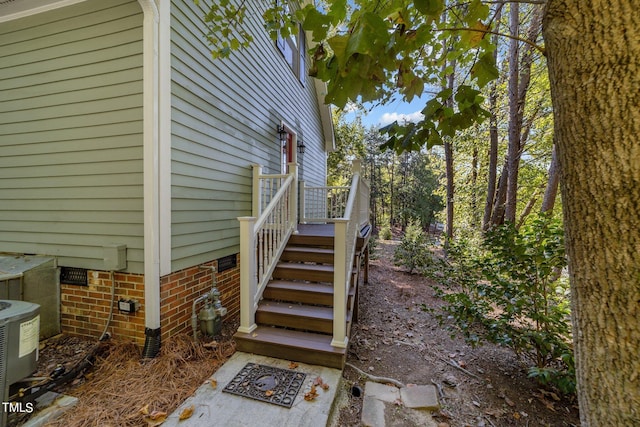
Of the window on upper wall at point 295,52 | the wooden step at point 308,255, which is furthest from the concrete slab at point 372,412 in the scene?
the window on upper wall at point 295,52

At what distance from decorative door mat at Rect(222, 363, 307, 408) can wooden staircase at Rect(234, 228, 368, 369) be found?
220 mm

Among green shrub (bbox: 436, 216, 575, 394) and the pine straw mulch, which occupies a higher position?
green shrub (bbox: 436, 216, 575, 394)

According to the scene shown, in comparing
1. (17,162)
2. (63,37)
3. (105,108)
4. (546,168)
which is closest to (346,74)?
(105,108)

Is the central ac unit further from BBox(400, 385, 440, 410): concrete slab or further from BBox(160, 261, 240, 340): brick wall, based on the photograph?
BBox(400, 385, 440, 410): concrete slab

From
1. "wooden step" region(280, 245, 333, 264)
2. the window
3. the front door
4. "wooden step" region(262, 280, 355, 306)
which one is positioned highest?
the window

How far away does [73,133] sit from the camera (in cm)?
305

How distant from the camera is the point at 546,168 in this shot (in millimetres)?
9391

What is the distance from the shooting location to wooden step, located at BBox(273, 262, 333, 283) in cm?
347

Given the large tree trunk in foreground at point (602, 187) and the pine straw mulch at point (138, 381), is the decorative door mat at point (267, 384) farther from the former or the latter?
the large tree trunk in foreground at point (602, 187)

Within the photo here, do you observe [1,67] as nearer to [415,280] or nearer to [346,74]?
[346,74]

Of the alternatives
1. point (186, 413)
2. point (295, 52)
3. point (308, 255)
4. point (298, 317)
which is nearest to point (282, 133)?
point (295, 52)

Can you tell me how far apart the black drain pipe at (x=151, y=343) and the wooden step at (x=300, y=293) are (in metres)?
1.19

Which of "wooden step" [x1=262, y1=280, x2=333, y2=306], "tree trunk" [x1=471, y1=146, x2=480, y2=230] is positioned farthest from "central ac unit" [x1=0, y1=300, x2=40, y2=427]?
"tree trunk" [x1=471, y1=146, x2=480, y2=230]

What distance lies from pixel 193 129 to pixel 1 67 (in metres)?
2.52
